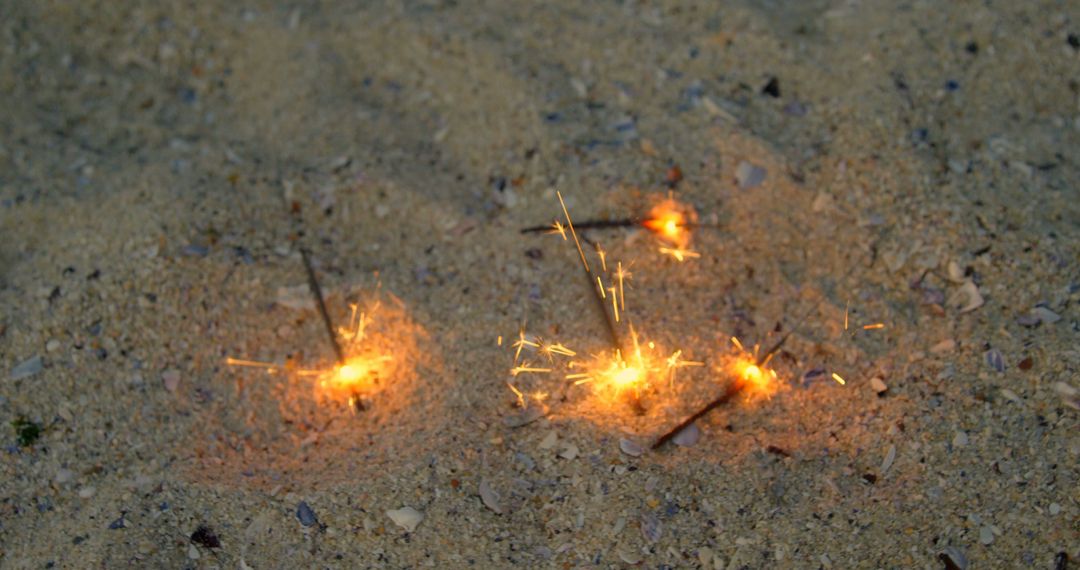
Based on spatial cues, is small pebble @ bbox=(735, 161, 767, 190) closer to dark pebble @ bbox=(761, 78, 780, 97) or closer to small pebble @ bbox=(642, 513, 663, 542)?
dark pebble @ bbox=(761, 78, 780, 97)

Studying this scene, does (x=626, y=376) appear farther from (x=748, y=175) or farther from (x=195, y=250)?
(x=195, y=250)

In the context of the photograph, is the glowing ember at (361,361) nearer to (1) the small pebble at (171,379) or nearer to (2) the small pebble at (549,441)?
(1) the small pebble at (171,379)

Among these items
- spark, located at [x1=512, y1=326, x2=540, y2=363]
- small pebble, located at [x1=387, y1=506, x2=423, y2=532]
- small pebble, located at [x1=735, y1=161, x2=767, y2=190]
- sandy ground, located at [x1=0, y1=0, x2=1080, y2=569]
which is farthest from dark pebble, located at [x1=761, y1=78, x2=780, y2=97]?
small pebble, located at [x1=387, y1=506, x2=423, y2=532]

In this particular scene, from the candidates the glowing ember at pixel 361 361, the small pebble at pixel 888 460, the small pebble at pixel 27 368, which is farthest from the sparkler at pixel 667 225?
the small pebble at pixel 27 368

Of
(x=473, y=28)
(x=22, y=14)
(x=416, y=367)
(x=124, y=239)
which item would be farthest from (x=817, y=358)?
(x=22, y=14)

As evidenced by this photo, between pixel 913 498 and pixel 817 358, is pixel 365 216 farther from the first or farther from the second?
pixel 913 498

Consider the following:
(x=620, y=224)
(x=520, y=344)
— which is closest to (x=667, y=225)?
(x=620, y=224)
